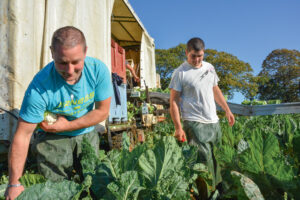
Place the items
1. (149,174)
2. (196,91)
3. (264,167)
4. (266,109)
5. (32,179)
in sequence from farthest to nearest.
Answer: (266,109) < (196,91) < (32,179) < (149,174) < (264,167)

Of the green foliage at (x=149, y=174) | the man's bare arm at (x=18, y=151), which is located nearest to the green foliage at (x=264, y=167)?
the green foliage at (x=149, y=174)

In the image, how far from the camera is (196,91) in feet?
9.25

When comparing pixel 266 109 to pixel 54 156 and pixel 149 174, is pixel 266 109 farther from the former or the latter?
pixel 149 174

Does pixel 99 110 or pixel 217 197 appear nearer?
pixel 217 197

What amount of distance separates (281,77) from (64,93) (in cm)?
3984

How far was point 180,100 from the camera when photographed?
299cm

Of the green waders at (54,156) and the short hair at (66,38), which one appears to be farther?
the green waders at (54,156)

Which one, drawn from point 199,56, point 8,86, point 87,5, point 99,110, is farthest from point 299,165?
point 87,5

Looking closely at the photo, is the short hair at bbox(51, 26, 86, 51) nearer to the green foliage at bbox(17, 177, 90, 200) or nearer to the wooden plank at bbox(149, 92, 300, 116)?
the green foliage at bbox(17, 177, 90, 200)

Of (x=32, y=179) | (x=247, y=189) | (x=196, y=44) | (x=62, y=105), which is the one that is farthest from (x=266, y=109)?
(x=32, y=179)

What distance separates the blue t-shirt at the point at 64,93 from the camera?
1520 mm

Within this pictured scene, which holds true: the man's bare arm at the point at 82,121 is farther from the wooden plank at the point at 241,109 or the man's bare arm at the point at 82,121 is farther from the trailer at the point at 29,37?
the wooden plank at the point at 241,109

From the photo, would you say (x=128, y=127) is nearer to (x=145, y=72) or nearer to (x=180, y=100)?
(x=180, y=100)

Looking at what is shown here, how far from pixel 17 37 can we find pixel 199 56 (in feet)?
7.14
